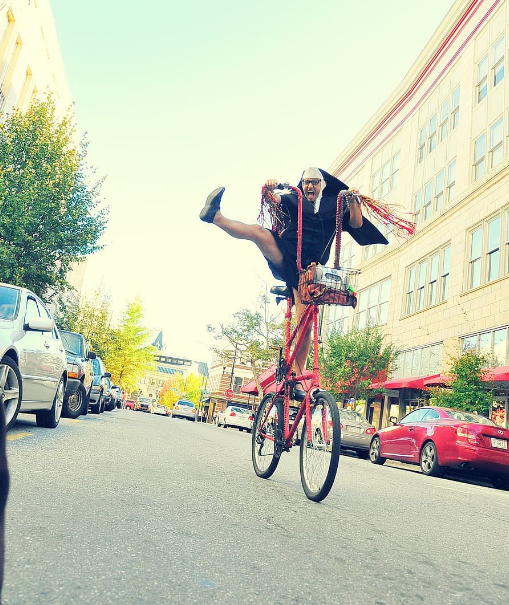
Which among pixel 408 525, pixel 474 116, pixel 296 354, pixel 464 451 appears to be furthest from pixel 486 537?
pixel 474 116

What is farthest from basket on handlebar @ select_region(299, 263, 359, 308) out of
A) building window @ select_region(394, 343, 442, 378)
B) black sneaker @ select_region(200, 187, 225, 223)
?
building window @ select_region(394, 343, 442, 378)

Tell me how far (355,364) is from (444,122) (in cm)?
1192

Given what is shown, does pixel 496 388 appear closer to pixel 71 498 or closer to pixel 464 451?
pixel 464 451

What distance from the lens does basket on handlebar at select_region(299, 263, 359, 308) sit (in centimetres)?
A: 432

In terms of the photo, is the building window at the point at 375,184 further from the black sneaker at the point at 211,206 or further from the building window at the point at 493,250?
the black sneaker at the point at 211,206

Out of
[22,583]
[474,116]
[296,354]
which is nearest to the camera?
[22,583]

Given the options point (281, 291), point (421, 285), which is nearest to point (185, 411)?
point (421, 285)

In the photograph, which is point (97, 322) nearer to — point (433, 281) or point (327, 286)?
point (433, 281)

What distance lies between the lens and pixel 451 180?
2533cm

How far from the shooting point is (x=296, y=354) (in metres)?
4.81

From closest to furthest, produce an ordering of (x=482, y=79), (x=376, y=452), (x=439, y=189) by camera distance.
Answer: (x=376, y=452) → (x=482, y=79) → (x=439, y=189)

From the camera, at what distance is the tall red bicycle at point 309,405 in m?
3.96

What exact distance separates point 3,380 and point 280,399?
8.25ft

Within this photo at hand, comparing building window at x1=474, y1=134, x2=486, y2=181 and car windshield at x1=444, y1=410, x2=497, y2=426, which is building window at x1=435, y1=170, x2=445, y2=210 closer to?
building window at x1=474, y1=134, x2=486, y2=181
